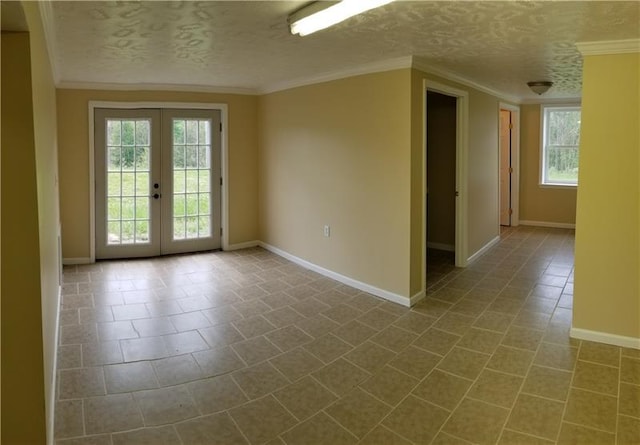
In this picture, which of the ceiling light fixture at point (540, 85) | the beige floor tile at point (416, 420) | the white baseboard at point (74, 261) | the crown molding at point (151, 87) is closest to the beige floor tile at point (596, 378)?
the beige floor tile at point (416, 420)

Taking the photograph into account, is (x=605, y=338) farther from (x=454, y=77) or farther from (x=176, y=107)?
(x=176, y=107)

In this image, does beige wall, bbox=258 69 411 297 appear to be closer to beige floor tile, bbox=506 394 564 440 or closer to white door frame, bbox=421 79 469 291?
white door frame, bbox=421 79 469 291

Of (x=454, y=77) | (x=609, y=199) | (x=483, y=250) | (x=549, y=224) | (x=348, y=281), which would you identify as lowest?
(x=348, y=281)

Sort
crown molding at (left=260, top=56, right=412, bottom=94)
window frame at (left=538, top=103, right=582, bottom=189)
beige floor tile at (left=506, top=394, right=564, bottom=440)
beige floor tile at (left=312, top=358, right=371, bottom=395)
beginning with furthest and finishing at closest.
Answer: window frame at (left=538, top=103, right=582, bottom=189) → crown molding at (left=260, top=56, right=412, bottom=94) → beige floor tile at (left=312, top=358, right=371, bottom=395) → beige floor tile at (left=506, top=394, right=564, bottom=440)

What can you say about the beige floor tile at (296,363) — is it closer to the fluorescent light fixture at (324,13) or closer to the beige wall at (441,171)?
the fluorescent light fixture at (324,13)

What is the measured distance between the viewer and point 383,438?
2270mm

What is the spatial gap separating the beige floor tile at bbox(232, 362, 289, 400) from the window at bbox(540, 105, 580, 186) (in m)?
7.12

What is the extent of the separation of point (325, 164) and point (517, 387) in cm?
314

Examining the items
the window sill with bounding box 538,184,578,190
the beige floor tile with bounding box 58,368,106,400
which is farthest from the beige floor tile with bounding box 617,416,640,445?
the window sill with bounding box 538,184,578,190

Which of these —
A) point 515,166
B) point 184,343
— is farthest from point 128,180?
point 515,166

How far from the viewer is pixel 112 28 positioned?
3.06m

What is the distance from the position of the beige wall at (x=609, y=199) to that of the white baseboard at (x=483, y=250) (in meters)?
2.25

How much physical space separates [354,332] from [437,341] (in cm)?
67

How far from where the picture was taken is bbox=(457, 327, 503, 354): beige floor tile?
10.9 ft
